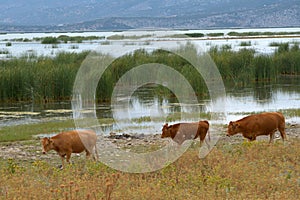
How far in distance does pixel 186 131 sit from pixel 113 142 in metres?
2.69

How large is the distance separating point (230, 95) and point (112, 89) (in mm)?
5470

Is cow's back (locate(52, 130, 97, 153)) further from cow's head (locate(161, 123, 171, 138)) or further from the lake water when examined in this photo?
the lake water

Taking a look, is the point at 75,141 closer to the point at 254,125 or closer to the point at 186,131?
the point at 186,131

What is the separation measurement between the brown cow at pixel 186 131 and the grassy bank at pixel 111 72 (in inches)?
463

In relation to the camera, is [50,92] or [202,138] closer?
[202,138]

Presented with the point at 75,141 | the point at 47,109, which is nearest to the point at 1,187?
the point at 75,141

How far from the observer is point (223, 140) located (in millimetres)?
15539

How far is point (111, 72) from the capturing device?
29.0 meters

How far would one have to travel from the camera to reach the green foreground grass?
880 centimetres

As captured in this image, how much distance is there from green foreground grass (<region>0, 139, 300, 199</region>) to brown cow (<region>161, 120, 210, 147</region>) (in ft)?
4.72

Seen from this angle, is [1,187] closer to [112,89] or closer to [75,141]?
[75,141]

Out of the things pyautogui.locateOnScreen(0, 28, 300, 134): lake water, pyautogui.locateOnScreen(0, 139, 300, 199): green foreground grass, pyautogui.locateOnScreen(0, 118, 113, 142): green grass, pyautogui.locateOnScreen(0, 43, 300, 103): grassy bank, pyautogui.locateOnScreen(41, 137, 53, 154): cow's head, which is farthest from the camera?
pyautogui.locateOnScreen(0, 43, 300, 103): grassy bank

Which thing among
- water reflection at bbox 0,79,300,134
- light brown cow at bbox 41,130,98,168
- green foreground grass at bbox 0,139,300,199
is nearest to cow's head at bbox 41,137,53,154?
light brown cow at bbox 41,130,98,168

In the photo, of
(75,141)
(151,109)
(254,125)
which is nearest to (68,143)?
(75,141)
